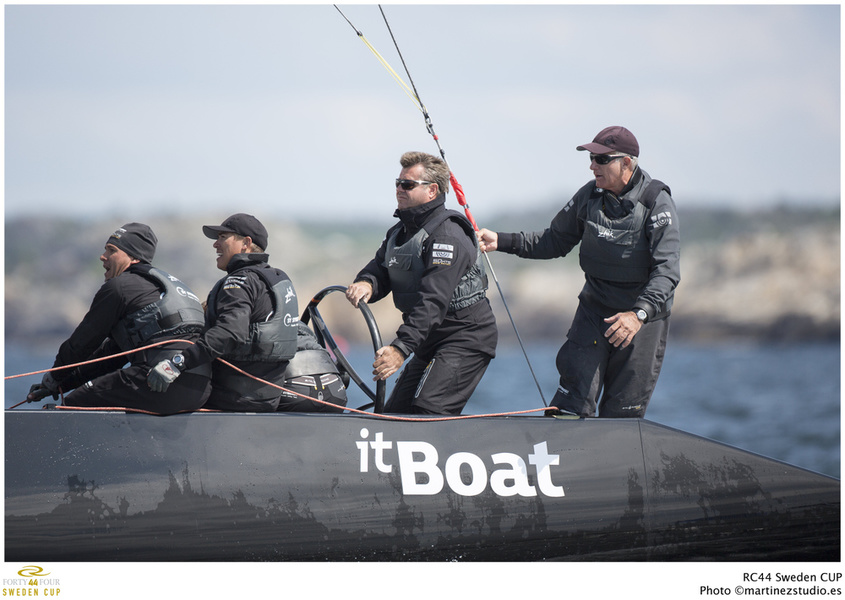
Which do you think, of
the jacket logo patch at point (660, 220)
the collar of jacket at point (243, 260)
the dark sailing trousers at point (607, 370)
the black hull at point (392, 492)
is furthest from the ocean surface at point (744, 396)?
the jacket logo patch at point (660, 220)

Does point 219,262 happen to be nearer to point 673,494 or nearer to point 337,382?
point 337,382

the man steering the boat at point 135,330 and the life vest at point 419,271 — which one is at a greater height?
the life vest at point 419,271

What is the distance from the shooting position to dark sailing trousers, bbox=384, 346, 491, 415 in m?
4.46

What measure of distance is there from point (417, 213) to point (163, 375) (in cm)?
141

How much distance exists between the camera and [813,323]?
53656mm

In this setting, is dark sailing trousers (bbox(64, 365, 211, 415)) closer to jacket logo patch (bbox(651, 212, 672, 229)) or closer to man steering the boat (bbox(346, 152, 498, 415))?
man steering the boat (bbox(346, 152, 498, 415))

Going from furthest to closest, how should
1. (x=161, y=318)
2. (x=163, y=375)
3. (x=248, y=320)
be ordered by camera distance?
1. (x=161, y=318)
2. (x=248, y=320)
3. (x=163, y=375)

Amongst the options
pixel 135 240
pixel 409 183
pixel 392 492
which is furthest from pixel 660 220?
Result: pixel 135 240

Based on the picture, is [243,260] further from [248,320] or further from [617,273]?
[617,273]

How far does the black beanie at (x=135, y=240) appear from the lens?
4.30 m

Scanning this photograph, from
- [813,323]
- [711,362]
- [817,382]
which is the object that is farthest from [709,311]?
[817,382]

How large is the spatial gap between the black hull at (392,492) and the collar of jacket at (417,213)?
97 centimetres

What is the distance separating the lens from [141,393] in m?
4.06
